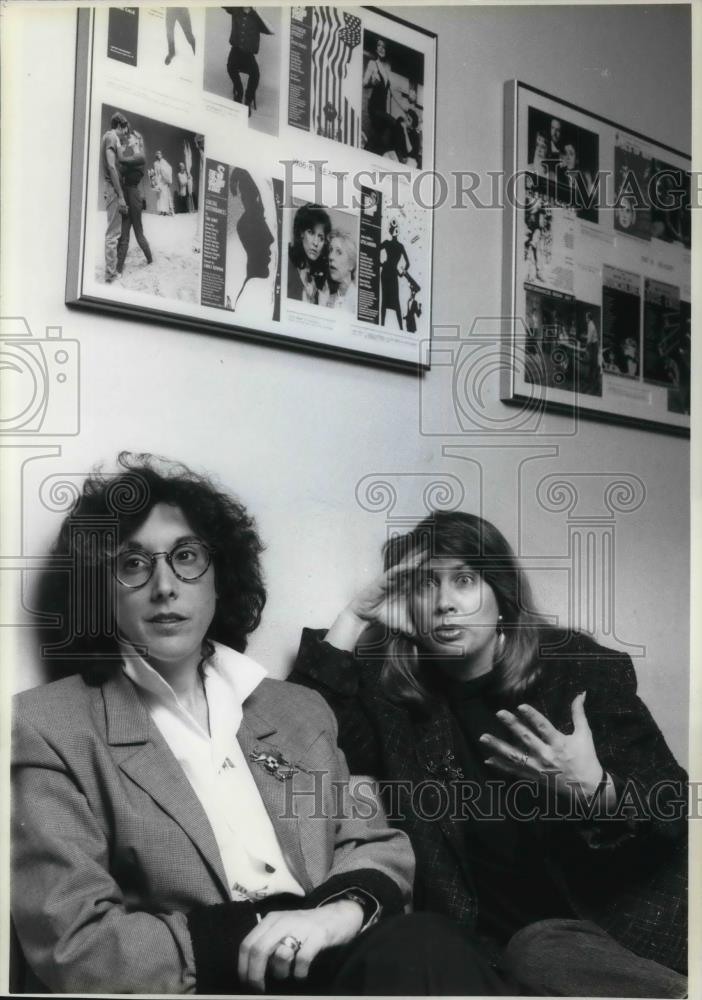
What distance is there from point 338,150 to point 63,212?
536mm

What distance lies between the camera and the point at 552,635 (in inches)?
89.3

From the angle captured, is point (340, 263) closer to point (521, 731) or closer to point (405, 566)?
point (405, 566)

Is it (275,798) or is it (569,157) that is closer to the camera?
(275,798)

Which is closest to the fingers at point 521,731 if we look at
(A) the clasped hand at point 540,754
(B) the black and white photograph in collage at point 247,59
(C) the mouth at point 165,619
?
(A) the clasped hand at point 540,754

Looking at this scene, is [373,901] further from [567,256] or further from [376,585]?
[567,256]

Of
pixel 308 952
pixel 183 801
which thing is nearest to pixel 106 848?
pixel 183 801

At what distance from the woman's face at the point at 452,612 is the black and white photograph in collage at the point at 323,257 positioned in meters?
0.51

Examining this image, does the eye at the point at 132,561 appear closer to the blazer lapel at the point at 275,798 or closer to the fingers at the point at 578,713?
the blazer lapel at the point at 275,798

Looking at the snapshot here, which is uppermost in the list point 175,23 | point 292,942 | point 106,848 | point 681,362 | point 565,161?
point 175,23

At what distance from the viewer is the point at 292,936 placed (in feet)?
6.46

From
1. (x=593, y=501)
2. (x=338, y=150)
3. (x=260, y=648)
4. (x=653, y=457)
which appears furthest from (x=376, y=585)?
(x=338, y=150)

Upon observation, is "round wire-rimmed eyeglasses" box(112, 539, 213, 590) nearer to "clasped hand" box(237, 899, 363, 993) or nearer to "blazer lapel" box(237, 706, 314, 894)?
"blazer lapel" box(237, 706, 314, 894)

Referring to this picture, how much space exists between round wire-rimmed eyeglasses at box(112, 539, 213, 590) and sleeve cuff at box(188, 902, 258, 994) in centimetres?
55

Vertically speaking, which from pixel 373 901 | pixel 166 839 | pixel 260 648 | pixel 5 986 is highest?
pixel 260 648
